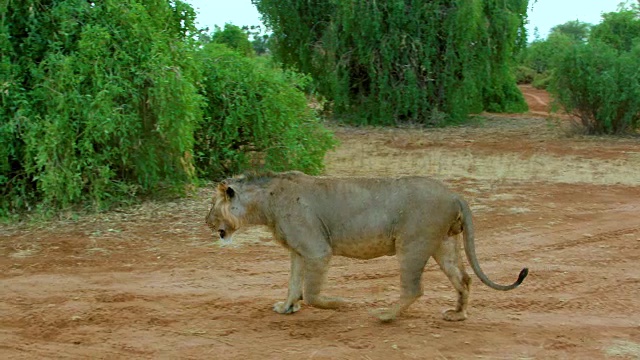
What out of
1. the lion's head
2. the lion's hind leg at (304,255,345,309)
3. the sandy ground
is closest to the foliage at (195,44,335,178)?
the sandy ground

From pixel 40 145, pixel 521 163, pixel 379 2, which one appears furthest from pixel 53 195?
pixel 379 2

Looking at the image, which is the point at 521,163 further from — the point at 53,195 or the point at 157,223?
the point at 53,195

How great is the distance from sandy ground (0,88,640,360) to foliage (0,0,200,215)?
0.63 m

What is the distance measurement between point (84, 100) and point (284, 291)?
4099 mm

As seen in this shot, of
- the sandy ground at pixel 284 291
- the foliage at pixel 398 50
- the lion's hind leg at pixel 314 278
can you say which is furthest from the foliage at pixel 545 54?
the lion's hind leg at pixel 314 278

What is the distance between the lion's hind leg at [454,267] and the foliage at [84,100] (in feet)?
16.1

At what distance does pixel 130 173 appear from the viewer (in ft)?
35.3

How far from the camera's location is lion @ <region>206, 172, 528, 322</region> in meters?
5.81

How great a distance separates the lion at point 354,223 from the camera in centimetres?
581

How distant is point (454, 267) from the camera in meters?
5.95

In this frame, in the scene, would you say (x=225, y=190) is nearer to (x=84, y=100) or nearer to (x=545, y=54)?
(x=84, y=100)

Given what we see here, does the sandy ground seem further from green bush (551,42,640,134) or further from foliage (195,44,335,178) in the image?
green bush (551,42,640,134)

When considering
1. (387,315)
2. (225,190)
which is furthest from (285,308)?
(225,190)

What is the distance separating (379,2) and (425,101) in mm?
2957
